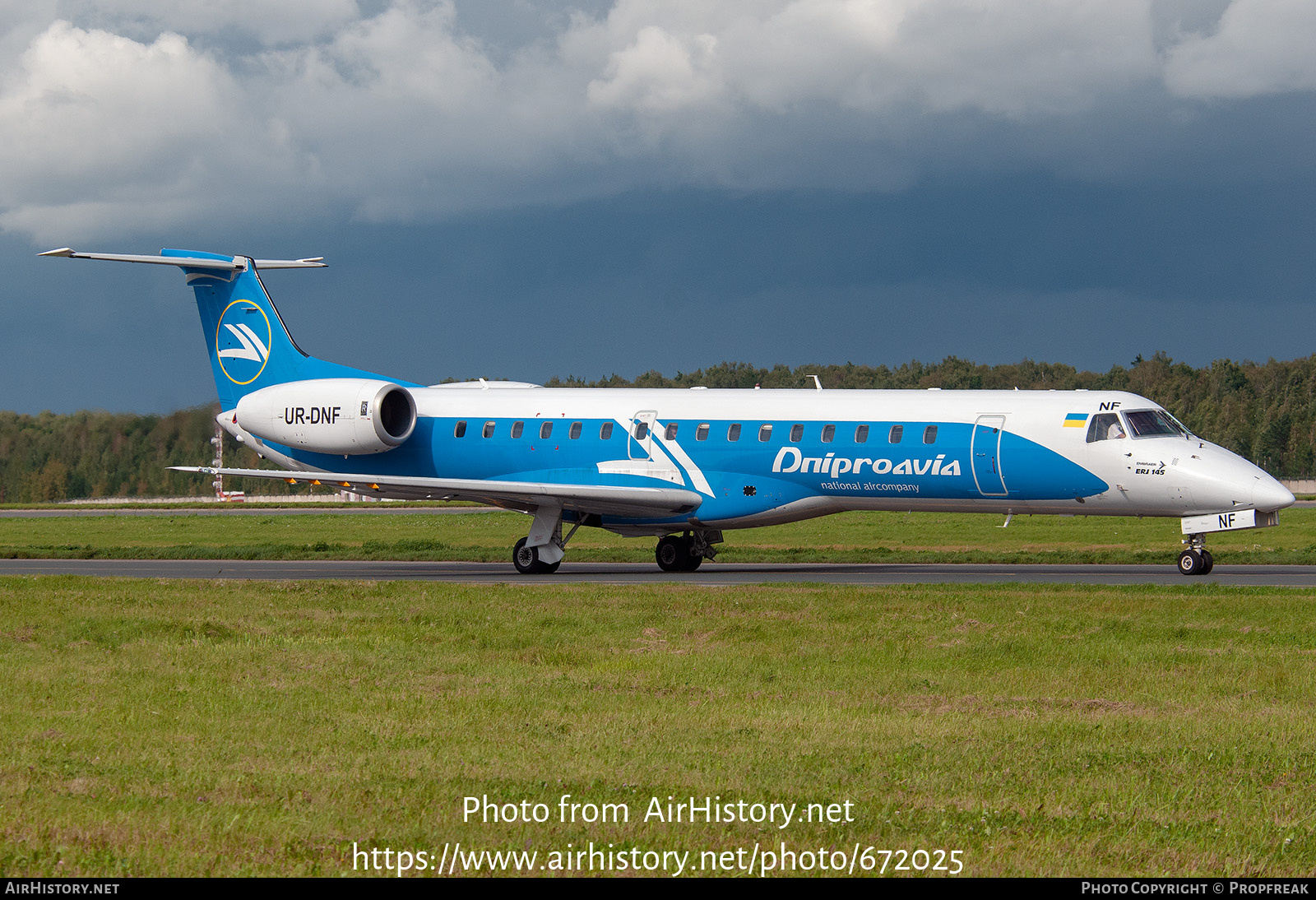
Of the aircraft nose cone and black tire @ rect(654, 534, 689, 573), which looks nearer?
the aircraft nose cone

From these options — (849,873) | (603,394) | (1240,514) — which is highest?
(603,394)

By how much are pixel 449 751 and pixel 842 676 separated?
15.7ft

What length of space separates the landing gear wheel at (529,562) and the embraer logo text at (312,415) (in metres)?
5.58

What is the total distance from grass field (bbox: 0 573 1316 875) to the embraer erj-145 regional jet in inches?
245

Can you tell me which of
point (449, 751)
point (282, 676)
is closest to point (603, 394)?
point (282, 676)

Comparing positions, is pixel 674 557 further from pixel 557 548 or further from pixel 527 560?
pixel 527 560

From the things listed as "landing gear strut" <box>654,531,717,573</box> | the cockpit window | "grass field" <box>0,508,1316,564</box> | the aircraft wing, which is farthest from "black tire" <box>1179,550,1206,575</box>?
"landing gear strut" <box>654,531,717,573</box>

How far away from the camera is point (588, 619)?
58.8 ft

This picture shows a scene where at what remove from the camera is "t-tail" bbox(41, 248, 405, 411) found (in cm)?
3319

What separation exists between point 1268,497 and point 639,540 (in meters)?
24.1

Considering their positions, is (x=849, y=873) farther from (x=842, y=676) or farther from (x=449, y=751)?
(x=842, y=676)

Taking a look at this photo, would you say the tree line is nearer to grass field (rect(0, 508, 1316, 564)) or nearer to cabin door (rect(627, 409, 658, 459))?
grass field (rect(0, 508, 1316, 564))

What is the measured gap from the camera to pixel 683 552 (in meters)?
29.3

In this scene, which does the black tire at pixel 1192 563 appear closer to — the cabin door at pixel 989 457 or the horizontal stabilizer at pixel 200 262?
the cabin door at pixel 989 457
